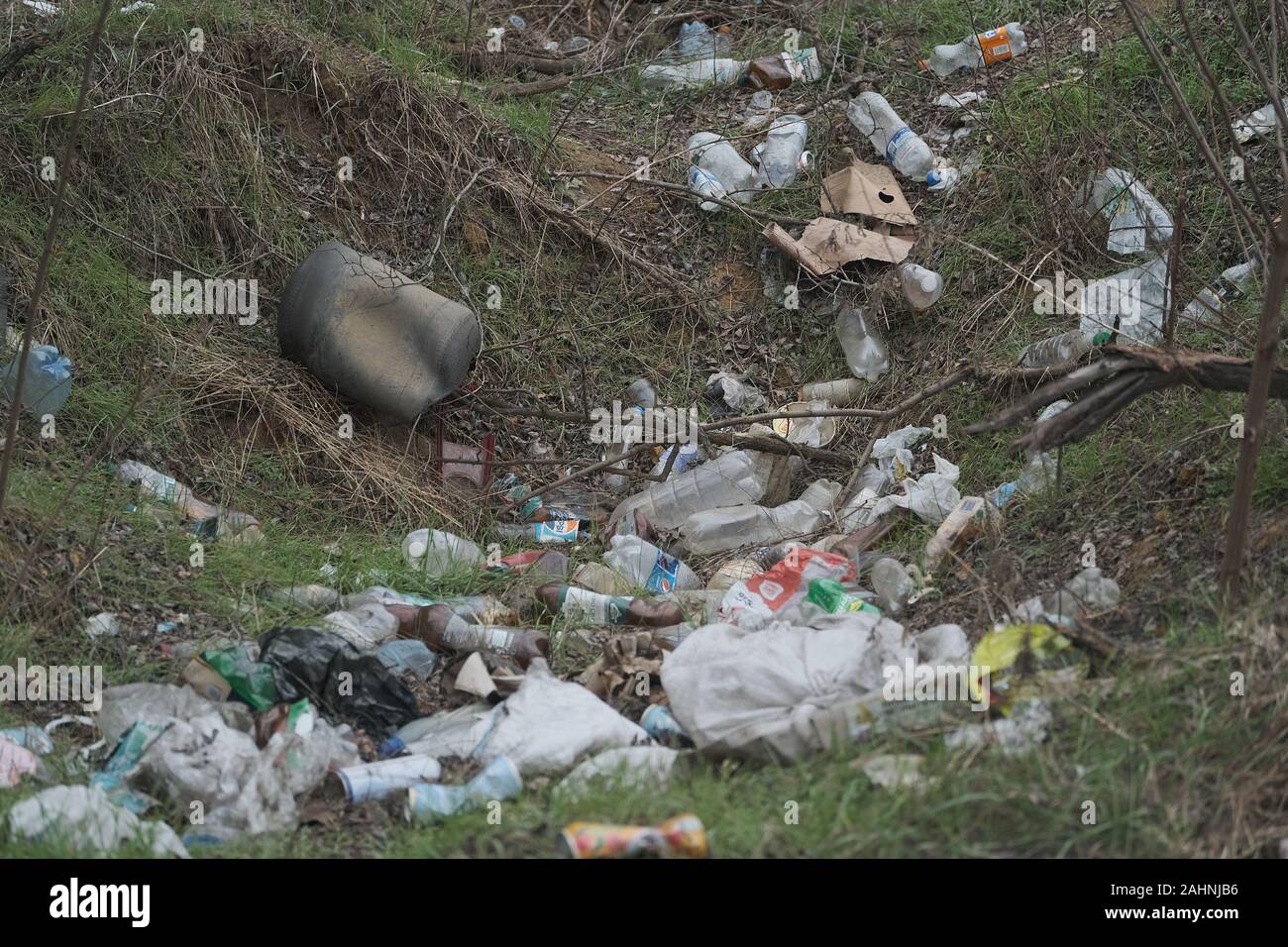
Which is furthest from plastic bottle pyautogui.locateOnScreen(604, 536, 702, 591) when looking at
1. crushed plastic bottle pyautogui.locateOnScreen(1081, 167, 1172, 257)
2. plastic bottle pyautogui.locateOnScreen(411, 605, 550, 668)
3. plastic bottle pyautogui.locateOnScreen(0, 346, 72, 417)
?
crushed plastic bottle pyautogui.locateOnScreen(1081, 167, 1172, 257)

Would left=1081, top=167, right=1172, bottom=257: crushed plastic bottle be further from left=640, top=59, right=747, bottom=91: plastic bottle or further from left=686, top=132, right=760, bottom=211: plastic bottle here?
left=640, top=59, right=747, bottom=91: plastic bottle

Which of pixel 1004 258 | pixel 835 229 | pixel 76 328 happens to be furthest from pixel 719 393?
pixel 76 328

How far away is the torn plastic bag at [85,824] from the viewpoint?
2.66m

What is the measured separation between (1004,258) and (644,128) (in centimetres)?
207

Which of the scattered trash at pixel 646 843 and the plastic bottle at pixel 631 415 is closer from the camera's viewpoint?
the scattered trash at pixel 646 843

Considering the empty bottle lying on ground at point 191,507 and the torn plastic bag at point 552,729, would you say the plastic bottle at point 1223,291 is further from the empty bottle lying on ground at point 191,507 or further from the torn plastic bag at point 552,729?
the empty bottle lying on ground at point 191,507

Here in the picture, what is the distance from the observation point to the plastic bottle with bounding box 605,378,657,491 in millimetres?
4996

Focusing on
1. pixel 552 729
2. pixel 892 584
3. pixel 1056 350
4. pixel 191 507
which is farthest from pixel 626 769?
pixel 1056 350

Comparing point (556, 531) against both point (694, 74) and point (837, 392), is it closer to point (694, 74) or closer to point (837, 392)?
point (837, 392)

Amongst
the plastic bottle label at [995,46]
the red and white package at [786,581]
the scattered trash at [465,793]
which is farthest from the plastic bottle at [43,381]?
the plastic bottle label at [995,46]

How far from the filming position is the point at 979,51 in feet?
20.4

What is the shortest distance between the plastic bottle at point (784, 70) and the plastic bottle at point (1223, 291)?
2503mm

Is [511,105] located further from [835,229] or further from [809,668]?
[809,668]

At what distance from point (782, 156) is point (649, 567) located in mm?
2568
